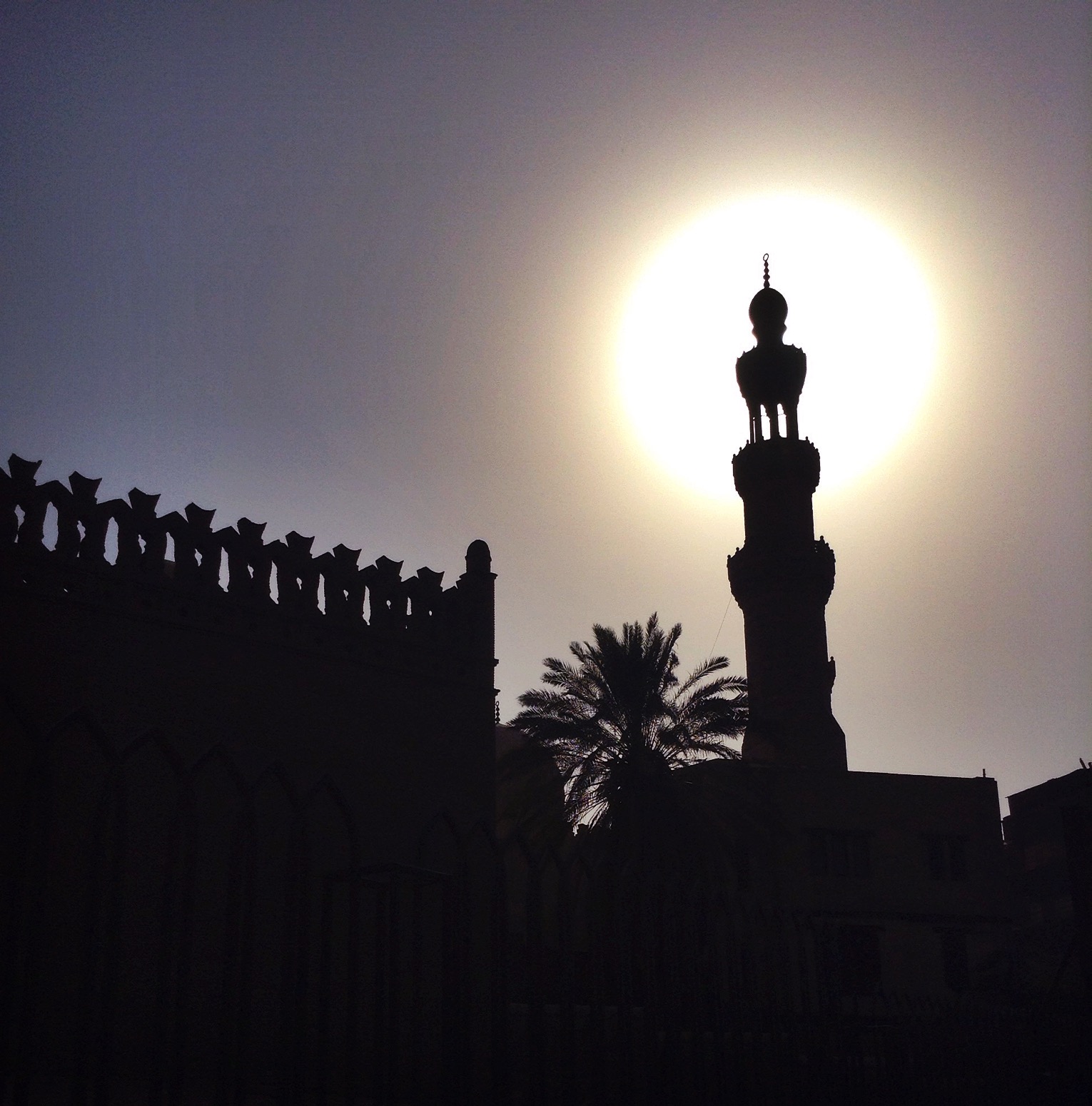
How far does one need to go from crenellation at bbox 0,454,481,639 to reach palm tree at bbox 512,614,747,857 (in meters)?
4.71

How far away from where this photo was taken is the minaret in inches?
1312

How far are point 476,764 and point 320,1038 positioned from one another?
1249 centimetres

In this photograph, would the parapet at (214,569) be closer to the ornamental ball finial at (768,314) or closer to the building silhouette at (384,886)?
the building silhouette at (384,886)

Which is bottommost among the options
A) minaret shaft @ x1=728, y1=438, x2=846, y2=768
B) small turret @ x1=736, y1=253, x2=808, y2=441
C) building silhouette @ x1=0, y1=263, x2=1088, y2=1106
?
building silhouette @ x1=0, y1=263, x2=1088, y2=1106

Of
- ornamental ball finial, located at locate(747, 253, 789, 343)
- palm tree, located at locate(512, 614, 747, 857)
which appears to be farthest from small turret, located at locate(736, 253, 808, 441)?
palm tree, located at locate(512, 614, 747, 857)

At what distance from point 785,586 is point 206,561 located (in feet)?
74.3

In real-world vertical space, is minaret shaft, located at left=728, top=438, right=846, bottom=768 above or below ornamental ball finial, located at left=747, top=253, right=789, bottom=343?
below

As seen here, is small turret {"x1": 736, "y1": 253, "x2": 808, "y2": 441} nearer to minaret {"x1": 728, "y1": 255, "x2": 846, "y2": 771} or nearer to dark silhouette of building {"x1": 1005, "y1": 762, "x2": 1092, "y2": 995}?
minaret {"x1": 728, "y1": 255, "x2": 846, "y2": 771}

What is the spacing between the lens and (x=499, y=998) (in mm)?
4969

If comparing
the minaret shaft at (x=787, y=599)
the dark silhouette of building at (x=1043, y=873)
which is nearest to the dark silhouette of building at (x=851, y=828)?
the minaret shaft at (x=787, y=599)

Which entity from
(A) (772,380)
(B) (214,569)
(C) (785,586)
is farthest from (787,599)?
(B) (214,569)

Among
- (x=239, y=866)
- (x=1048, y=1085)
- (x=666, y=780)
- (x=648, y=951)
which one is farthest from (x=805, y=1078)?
(x=666, y=780)

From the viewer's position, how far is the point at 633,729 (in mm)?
20938

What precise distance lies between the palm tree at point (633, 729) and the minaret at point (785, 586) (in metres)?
11.0
